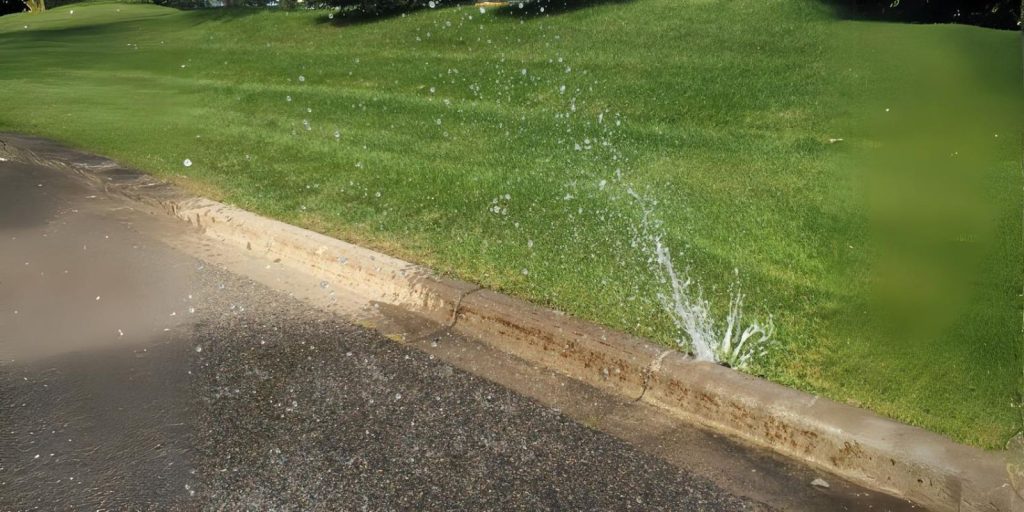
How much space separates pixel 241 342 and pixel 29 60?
48.3ft

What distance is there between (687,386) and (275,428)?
1.59 m

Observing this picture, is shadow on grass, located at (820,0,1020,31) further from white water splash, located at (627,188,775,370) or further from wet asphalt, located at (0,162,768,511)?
wet asphalt, located at (0,162,768,511)

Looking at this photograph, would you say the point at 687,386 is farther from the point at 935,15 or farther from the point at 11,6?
the point at 11,6

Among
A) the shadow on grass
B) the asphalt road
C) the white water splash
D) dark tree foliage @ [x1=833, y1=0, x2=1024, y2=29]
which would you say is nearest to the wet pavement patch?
the asphalt road

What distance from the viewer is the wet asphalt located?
10.7 feet

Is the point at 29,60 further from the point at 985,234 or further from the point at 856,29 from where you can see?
the point at 985,234

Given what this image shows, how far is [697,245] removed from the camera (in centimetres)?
541

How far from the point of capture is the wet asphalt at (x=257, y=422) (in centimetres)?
327

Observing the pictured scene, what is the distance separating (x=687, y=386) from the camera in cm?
385

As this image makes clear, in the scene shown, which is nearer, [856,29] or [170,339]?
[170,339]

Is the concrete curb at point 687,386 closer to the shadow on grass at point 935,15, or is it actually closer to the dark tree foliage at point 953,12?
the shadow on grass at point 935,15

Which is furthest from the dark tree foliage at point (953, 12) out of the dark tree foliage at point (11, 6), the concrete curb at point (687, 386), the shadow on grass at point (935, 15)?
the dark tree foliage at point (11, 6)

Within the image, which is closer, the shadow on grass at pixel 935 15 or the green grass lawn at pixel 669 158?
the green grass lawn at pixel 669 158

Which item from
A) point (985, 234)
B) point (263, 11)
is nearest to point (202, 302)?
point (985, 234)
